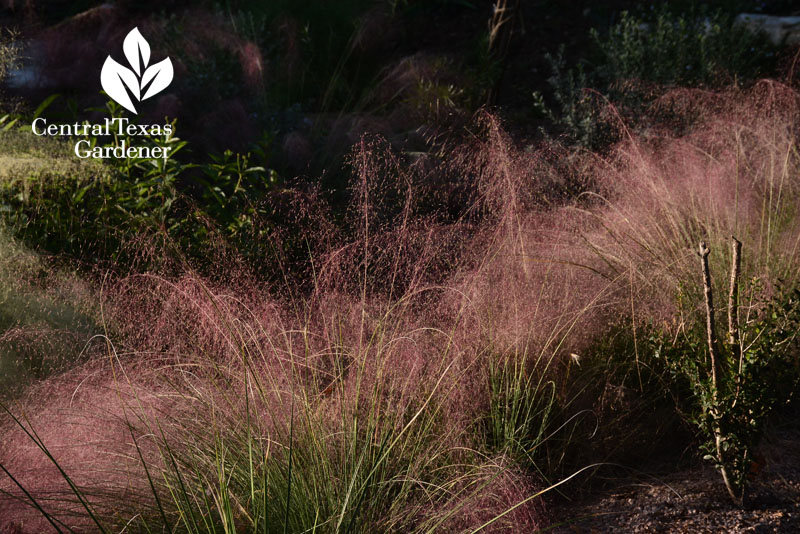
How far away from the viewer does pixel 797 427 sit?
2.51 m

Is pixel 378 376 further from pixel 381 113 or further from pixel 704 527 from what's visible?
pixel 381 113

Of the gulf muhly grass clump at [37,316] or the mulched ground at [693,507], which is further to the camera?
the gulf muhly grass clump at [37,316]

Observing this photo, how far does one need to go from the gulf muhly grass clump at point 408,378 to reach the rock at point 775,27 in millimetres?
3134

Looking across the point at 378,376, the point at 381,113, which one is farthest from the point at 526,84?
the point at 378,376

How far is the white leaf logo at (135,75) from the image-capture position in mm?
4584

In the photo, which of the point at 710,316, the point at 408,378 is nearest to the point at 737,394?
the point at 710,316

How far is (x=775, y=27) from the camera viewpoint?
5852 mm

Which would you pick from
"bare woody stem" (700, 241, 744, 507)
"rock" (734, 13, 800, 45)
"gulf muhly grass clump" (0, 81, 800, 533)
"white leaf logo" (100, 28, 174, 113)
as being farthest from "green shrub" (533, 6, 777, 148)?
"bare woody stem" (700, 241, 744, 507)

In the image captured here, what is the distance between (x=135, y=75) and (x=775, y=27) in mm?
4823

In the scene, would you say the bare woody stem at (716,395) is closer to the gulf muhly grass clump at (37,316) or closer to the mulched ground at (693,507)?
the mulched ground at (693,507)

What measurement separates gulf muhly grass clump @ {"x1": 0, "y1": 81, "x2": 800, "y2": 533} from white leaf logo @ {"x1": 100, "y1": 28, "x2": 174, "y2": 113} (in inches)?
82.2

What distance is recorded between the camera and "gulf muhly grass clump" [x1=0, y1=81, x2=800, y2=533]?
6.08ft

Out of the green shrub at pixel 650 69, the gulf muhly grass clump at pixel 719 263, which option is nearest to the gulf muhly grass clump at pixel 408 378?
the gulf muhly grass clump at pixel 719 263

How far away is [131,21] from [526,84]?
133 inches
